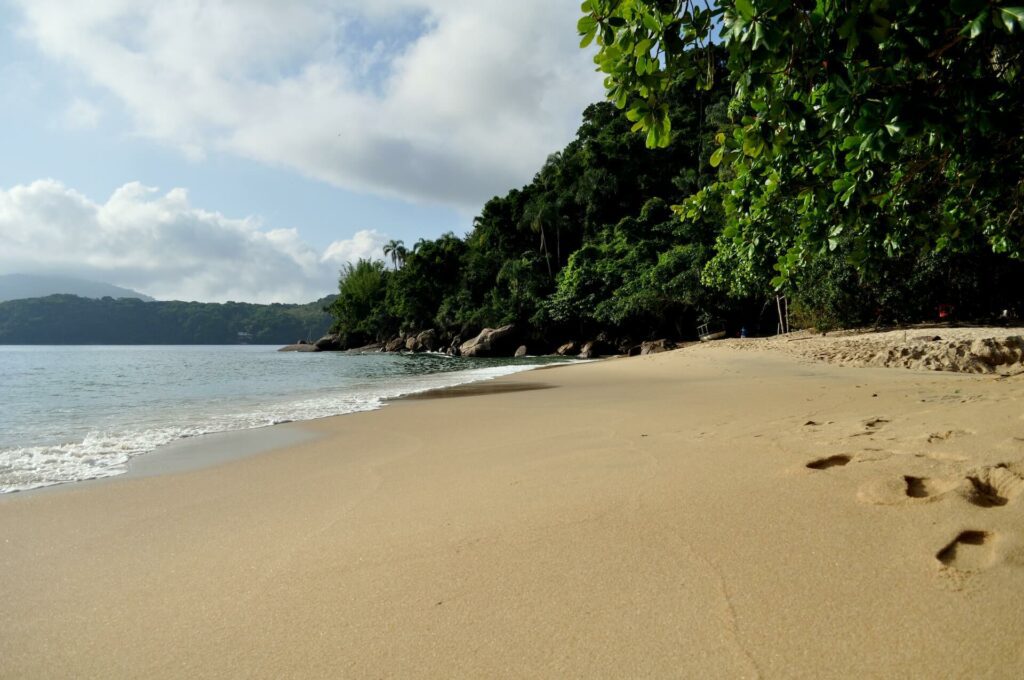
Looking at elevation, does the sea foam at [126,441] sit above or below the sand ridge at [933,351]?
below

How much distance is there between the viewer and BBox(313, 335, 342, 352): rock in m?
65.1

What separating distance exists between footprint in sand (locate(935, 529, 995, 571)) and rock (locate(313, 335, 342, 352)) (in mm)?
66958

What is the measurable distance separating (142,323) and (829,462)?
530 feet

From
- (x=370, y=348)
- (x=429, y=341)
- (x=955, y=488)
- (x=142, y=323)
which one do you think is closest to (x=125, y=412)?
(x=955, y=488)

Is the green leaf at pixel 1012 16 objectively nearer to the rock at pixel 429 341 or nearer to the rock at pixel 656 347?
the rock at pixel 656 347

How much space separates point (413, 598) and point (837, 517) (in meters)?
1.86

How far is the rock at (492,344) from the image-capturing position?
4062cm

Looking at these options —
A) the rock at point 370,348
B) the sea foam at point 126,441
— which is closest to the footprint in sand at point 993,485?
the sea foam at point 126,441

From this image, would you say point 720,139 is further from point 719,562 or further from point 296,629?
point 296,629

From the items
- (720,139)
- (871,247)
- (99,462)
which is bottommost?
(99,462)

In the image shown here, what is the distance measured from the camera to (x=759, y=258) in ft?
14.1

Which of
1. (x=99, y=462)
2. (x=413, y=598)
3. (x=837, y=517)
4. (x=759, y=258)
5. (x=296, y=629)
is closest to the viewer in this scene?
(x=296, y=629)

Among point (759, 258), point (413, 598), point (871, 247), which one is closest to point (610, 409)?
point (759, 258)

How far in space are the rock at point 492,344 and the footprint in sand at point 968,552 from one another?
38.6 meters
